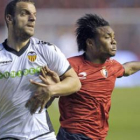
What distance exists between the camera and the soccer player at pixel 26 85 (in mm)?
5230

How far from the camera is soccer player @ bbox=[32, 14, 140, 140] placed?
20.1ft

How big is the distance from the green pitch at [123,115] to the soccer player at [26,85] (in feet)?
17.0

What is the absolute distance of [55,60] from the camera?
17.3ft

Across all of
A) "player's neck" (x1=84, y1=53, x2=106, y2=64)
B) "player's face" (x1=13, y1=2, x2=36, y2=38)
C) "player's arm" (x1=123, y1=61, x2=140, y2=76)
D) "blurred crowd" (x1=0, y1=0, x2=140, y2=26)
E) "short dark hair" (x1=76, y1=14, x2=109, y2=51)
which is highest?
"player's face" (x1=13, y1=2, x2=36, y2=38)

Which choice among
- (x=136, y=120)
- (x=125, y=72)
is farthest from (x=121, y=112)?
(x=125, y=72)

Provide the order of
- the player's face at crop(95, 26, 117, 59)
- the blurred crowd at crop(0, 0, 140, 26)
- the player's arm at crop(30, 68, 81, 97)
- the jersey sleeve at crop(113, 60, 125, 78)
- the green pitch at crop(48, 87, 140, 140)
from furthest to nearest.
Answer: the blurred crowd at crop(0, 0, 140, 26) < the green pitch at crop(48, 87, 140, 140) < the jersey sleeve at crop(113, 60, 125, 78) < the player's face at crop(95, 26, 117, 59) < the player's arm at crop(30, 68, 81, 97)

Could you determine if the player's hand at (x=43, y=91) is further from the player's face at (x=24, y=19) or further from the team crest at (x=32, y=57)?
the player's face at (x=24, y=19)

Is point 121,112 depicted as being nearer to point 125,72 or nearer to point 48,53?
point 125,72

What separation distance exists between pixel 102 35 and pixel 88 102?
0.76 m

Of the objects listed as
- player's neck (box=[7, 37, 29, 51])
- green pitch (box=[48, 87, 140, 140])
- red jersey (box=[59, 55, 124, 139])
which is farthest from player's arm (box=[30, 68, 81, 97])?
green pitch (box=[48, 87, 140, 140])

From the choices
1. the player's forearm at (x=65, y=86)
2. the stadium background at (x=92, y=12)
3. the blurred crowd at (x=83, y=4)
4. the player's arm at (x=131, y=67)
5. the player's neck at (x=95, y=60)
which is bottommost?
the stadium background at (x=92, y=12)

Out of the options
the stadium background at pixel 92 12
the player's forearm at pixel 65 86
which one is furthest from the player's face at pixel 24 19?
the stadium background at pixel 92 12

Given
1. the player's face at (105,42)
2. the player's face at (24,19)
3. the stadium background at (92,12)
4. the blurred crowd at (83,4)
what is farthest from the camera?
the blurred crowd at (83,4)

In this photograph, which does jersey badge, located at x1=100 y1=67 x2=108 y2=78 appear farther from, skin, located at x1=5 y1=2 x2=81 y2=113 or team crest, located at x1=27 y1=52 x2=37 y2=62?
team crest, located at x1=27 y1=52 x2=37 y2=62
